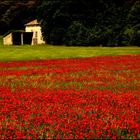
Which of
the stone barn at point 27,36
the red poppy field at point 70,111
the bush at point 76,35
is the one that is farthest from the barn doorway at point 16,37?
the red poppy field at point 70,111

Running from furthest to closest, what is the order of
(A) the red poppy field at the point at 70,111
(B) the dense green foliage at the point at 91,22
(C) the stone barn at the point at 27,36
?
(C) the stone barn at the point at 27,36, (B) the dense green foliage at the point at 91,22, (A) the red poppy field at the point at 70,111

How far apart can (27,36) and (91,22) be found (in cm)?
2003

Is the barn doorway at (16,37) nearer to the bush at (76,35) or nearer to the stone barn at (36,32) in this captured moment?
the stone barn at (36,32)

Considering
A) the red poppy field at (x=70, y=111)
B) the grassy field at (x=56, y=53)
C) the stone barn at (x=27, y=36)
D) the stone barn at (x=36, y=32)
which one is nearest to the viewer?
the red poppy field at (x=70, y=111)

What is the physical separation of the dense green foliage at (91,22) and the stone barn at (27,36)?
8.37 meters

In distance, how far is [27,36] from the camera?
9081cm

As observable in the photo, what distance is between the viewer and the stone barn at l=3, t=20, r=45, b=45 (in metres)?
88.6

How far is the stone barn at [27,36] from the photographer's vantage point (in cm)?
8862

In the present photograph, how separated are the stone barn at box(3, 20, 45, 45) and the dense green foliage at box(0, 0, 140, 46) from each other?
8371 mm

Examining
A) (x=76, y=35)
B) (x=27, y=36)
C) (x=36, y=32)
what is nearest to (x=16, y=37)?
(x=27, y=36)

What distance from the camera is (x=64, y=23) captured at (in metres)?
75.6

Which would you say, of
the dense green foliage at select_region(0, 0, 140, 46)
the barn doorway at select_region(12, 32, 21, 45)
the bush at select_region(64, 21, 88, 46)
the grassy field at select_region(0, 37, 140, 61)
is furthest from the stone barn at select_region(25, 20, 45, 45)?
the grassy field at select_region(0, 37, 140, 61)

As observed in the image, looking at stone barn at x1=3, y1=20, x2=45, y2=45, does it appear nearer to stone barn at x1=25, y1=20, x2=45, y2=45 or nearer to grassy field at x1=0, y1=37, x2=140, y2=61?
stone barn at x1=25, y1=20, x2=45, y2=45

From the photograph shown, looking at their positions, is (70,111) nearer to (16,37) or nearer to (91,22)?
(91,22)
